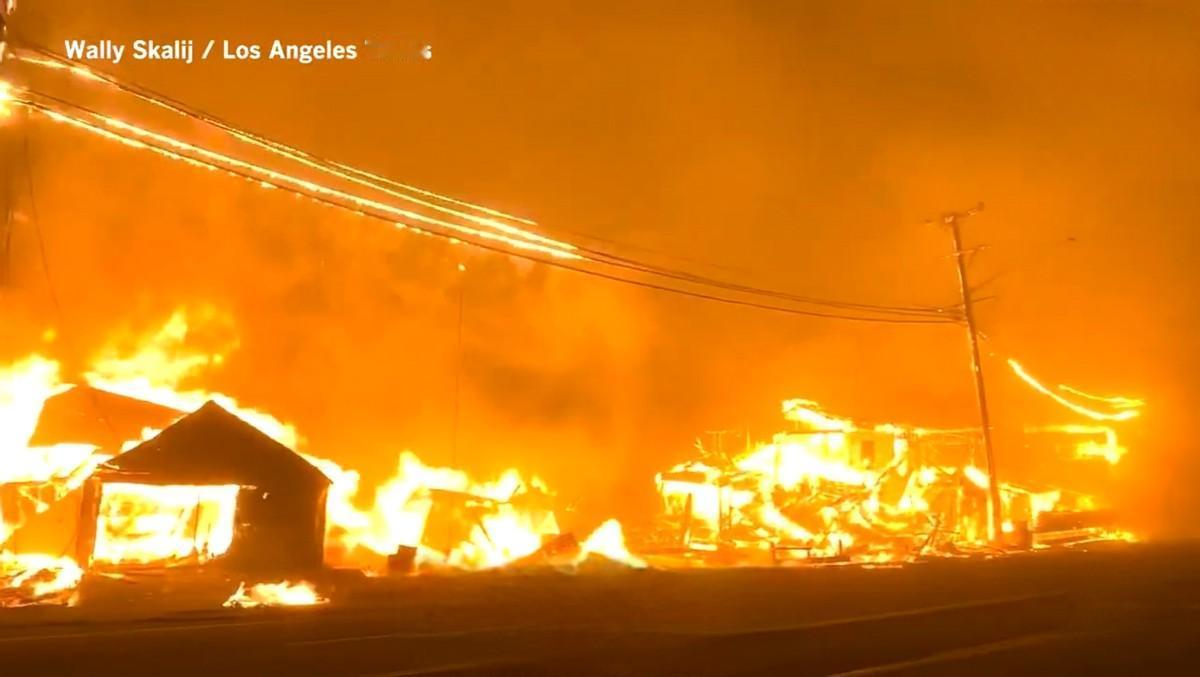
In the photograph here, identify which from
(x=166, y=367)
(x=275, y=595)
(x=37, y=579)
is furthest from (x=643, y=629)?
(x=166, y=367)

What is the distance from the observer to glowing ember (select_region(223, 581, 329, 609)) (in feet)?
58.3

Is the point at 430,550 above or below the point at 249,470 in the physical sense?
below

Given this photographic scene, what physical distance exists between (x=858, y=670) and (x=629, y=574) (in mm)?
14700

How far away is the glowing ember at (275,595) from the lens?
699 inches

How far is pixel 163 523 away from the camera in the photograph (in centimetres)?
2275

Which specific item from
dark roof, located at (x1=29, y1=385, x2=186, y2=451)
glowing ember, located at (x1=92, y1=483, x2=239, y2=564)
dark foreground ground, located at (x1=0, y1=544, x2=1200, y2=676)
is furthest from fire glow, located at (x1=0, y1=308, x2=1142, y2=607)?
dark foreground ground, located at (x1=0, y1=544, x2=1200, y2=676)

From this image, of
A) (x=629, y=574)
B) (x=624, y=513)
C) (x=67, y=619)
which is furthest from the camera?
(x=624, y=513)

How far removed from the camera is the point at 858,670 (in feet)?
34.3

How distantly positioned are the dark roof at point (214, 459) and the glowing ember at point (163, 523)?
63 cm

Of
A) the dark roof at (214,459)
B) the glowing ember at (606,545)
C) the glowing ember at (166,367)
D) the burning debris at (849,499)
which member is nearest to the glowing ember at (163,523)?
the dark roof at (214,459)

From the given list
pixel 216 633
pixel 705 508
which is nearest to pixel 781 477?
pixel 705 508

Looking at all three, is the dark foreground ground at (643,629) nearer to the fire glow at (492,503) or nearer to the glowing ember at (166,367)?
the fire glow at (492,503)

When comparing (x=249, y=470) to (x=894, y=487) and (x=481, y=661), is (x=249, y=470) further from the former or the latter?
(x=894, y=487)

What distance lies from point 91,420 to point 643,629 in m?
19.5
